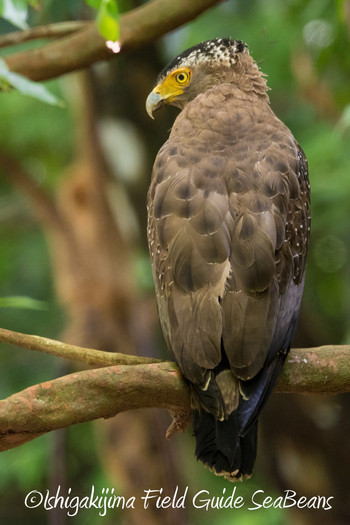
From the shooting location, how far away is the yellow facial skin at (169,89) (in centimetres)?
382

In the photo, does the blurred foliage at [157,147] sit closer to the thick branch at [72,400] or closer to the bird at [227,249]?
the bird at [227,249]

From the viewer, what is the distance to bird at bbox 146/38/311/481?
291 cm

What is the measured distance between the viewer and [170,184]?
11.0 feet

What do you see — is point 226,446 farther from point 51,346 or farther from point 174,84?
point 174,84

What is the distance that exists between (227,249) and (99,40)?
164 cm

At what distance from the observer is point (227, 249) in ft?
10.1


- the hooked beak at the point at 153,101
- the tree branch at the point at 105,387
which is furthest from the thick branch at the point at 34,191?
the tree branch at the point at 105,387

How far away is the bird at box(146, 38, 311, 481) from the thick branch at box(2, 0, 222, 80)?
1.06 ft

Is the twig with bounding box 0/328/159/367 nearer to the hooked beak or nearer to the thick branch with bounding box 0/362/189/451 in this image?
the thick branch with bounding box 0/362/189/451

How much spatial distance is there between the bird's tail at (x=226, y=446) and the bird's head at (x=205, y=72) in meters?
1.55

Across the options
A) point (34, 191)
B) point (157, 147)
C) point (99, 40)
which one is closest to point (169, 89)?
point (99, 40)

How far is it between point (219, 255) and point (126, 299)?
11.4ft

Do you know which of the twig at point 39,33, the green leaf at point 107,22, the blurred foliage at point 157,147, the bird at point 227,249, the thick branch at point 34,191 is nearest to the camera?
the green leaf at point 107,22

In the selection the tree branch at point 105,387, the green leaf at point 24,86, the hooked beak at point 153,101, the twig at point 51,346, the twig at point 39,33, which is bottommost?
the tree branch at point 105,387
